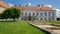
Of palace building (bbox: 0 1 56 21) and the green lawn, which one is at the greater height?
palace building (bbox: 0 1 56 21)

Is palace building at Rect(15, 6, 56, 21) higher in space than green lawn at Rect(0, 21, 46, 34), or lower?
higher

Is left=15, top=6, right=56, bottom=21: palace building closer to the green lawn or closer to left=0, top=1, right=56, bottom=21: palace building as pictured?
left=0, top=1, right=56, bottom=21: palace building

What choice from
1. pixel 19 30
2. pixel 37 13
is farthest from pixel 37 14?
pixel 19 30

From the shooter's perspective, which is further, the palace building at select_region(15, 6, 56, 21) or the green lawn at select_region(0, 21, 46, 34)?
the palace building at select_region(15, 6, 56, 21)

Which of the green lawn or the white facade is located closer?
the green lawn

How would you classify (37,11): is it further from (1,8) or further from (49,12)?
(1,8)

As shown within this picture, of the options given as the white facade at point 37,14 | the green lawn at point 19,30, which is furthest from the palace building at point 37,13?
the green lawn at point 19,30

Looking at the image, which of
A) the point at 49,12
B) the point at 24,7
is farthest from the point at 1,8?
the point at 49,12

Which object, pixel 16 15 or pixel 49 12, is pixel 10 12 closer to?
pixel 16 15

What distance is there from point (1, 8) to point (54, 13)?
22.8 m

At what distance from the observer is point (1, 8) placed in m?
83.1

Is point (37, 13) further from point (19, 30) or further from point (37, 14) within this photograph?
point (19, 30)

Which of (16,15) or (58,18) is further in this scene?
(58,18)

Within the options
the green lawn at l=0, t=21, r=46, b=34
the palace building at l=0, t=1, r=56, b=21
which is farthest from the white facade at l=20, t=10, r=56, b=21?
the green lawn at l=0, t=21, r=46, b=34
